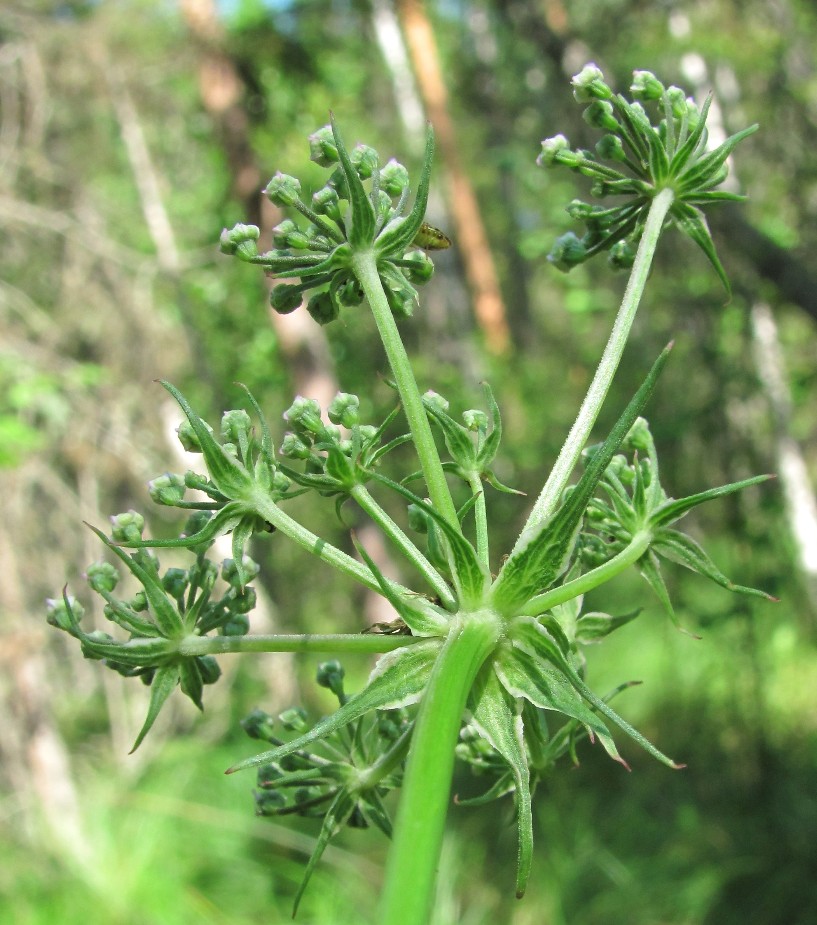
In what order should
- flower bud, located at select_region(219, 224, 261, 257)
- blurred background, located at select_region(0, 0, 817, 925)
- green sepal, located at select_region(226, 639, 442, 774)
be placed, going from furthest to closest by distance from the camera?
blurred background, located at select_region(0, 0, 817, 925), flower bud, located at select_region(219, 224, 261, 257), green sepal, located at select_region(226, 639, 442, 774)

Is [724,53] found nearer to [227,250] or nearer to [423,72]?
[227,250]

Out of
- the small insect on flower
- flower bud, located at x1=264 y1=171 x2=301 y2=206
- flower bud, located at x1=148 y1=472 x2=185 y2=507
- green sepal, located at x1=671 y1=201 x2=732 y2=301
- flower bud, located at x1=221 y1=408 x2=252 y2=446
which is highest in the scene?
green sepal, located at x1=671 y1=201 x2=732 y2=301

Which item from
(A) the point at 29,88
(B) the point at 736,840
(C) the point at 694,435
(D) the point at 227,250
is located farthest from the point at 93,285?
(D) the point at 227,250

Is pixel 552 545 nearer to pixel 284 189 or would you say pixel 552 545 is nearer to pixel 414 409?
pixel 414 409

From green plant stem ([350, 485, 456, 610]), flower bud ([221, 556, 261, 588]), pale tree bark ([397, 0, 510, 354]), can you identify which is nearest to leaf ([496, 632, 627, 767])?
green plant stem ([350, 485, 456, 610])

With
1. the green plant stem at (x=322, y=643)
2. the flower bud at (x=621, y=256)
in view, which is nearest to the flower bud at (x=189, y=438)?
the green plant stem at (x=322, y=643)

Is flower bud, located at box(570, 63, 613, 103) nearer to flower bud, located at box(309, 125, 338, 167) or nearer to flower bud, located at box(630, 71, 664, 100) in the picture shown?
flower bud, located at box(630, 71, 664, 100)
